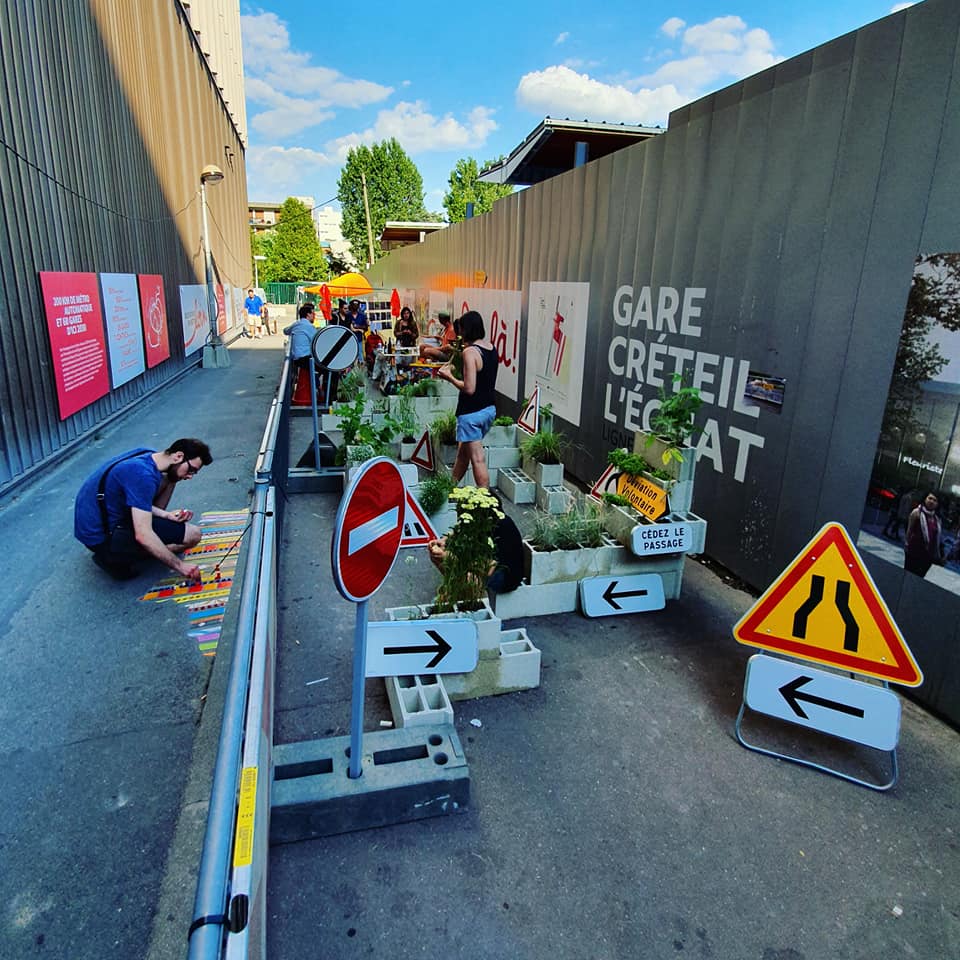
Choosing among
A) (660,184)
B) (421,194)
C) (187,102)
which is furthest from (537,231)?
(421,194)

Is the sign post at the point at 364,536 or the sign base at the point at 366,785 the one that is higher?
the sign post at the point at 364,536

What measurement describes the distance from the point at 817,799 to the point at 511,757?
5.12 ft

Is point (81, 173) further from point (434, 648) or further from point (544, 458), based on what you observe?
point (434, 648)

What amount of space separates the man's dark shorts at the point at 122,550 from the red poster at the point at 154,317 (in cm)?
894

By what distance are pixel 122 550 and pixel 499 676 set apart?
3214 millimetres

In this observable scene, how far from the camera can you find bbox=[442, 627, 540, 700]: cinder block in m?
3.91

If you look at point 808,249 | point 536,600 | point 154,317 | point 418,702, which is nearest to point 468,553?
point 418,702

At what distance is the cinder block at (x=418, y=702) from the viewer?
3398mm

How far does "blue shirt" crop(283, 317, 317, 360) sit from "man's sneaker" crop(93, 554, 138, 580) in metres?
6.98

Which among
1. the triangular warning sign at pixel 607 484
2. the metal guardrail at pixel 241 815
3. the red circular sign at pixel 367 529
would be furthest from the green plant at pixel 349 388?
the red circular sign at pixel 367 529

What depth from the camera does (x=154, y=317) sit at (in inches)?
543

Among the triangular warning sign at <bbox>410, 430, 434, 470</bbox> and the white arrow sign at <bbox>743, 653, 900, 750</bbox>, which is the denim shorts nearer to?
the triangular warning sign at <bbox>410, 430, 434, 470</bbox>

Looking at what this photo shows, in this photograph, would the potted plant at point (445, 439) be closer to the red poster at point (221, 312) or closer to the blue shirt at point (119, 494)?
Result: the blue shirt at point (119, 494)

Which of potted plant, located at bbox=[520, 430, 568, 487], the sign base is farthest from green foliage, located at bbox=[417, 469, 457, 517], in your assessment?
the sign base
